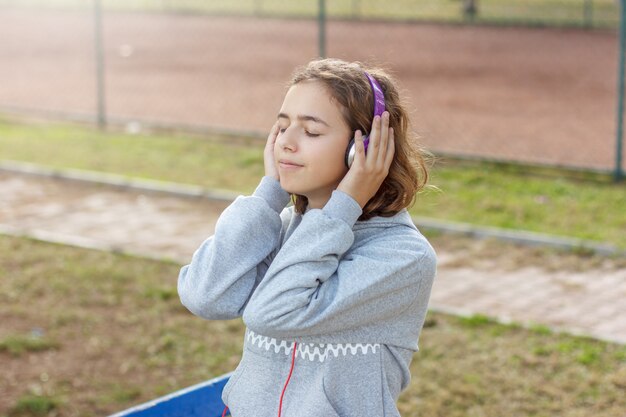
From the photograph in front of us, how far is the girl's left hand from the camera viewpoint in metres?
2.48

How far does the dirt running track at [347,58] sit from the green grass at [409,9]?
76 cm

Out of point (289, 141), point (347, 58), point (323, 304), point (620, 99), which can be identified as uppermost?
point (289, 141)

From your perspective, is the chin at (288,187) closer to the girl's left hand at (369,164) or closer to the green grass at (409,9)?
the girl's left hand at (369,164)

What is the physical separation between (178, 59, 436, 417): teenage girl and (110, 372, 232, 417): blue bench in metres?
0.24

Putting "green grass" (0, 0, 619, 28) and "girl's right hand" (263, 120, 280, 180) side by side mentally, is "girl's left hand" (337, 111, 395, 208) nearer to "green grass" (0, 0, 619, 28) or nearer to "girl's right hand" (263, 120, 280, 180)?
"girl's right hand" (263, 120, 280, 180)

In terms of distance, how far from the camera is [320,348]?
2510 millimetres

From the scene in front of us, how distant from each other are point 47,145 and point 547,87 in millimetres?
8017

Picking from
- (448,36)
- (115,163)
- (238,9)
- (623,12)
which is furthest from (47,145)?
(238,9)

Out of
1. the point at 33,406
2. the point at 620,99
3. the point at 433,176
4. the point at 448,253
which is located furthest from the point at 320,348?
the point at 620,99

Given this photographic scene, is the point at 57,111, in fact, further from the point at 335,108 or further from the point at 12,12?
the point at 12,12

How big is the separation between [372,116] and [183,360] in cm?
301

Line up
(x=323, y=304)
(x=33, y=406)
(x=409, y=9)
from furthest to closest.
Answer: (x=409, y=9)
(x=33, y=406)
(x=323, y=304)

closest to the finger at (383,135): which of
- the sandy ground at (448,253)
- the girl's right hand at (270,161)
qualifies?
the girl's right hand at (270,161)

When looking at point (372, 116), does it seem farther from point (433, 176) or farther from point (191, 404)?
point (433, 176)
